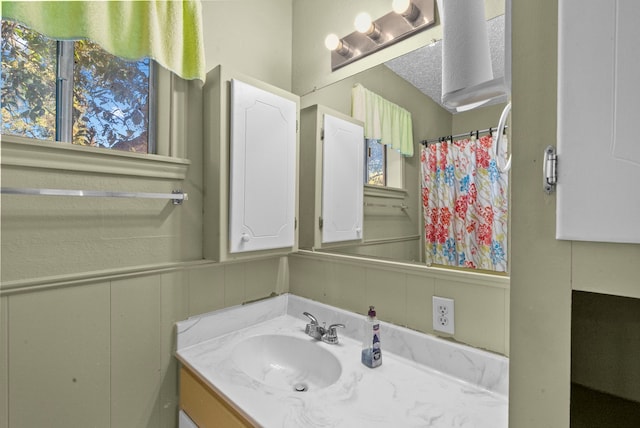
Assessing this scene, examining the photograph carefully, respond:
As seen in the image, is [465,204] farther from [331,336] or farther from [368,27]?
[368,27]

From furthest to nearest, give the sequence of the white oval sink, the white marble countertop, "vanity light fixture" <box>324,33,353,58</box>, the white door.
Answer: "vanity light fixture" <box>324,33,353,58</box>, the white oval sink, the white marble countertop, the white door

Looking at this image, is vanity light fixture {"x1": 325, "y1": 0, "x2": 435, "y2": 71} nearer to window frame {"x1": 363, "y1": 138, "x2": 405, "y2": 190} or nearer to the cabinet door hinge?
window frame {"x1": 363, "y1": 138, "x2": 405, "y2": 190}

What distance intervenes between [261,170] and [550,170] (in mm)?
1016

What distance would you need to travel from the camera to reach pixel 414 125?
3.76ft

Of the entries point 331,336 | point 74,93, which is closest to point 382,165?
point 331,336

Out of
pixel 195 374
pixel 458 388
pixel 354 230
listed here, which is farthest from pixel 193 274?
pixel 458 388

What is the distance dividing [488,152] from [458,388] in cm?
73

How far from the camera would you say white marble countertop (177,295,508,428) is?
79cm

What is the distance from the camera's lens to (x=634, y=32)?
1.23ft

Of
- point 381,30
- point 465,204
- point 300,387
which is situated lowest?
point 300,387

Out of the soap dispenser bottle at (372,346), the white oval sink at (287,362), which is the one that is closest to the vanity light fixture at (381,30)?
the soap dispenser bottle at (372,346)

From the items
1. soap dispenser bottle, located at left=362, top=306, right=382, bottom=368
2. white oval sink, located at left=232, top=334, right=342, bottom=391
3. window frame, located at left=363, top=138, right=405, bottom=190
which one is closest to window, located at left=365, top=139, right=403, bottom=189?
window frame, located at left=363, top=138, right=405, bottom=190

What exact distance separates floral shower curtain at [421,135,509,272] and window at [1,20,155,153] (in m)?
1.07

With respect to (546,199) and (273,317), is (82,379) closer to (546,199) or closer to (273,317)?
(273,317)
